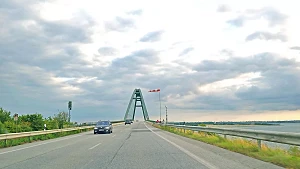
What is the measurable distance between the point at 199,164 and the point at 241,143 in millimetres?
6516

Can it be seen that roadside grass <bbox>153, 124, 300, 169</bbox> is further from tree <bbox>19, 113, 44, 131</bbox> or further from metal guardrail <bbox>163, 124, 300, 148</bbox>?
tree <bbox>19, 113, 44, 131</bbox>

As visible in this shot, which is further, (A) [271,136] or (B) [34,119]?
(B) [34,119]

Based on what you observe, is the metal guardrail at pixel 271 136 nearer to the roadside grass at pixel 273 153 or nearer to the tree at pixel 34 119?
the roadside grass at pixel 273 153

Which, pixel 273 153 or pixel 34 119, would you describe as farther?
pixel 34 119

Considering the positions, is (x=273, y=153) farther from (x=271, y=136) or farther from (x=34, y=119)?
(x=34, y=119)

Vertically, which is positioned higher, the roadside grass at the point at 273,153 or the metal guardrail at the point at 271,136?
the metal guardrail at the point at 271,136

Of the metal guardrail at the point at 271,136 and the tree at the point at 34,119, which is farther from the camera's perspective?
the tree at the point at 34,119

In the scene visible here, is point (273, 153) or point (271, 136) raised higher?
point (271, 136)

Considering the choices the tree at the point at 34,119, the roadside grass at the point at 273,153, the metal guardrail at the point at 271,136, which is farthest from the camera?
the tree at the point at 34,119

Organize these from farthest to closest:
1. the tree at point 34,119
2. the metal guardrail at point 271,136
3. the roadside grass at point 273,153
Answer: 1. the tree at point 34,119
2. the metal guardrail at point 271,136
3. the roadside grass at point 273,153

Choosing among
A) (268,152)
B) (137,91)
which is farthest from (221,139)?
(137,91)

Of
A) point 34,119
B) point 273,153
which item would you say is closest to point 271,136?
point 273,153

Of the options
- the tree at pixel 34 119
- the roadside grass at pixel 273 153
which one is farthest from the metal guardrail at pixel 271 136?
the tree at pixel 34 119

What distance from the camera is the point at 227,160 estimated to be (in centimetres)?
1180
